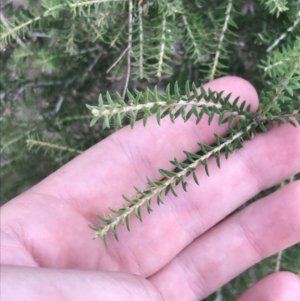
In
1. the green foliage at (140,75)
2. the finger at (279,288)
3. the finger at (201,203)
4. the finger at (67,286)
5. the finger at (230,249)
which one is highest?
the green foliage at (140,75)

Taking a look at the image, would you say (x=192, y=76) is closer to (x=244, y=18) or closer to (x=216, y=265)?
(x=244, y=18)

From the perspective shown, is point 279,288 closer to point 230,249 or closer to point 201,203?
point 230,249

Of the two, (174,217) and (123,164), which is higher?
(123,164)

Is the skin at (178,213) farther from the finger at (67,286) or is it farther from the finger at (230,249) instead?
the finger at (67,286)

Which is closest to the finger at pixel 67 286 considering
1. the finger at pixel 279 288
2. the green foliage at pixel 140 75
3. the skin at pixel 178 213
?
the green foliage at pixel 140 75

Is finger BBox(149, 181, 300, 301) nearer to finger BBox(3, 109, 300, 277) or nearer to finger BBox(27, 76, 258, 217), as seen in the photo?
finger BBox(3, 109, 300, 277)

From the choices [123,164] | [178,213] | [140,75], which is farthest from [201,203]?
[140,75]

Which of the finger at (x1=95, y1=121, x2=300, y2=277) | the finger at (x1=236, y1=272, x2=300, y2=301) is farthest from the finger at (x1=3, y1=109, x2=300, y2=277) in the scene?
the finger at (x1=236, y1=272, x2=300, y2=301)

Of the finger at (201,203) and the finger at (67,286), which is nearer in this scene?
the finger at (67,286)
